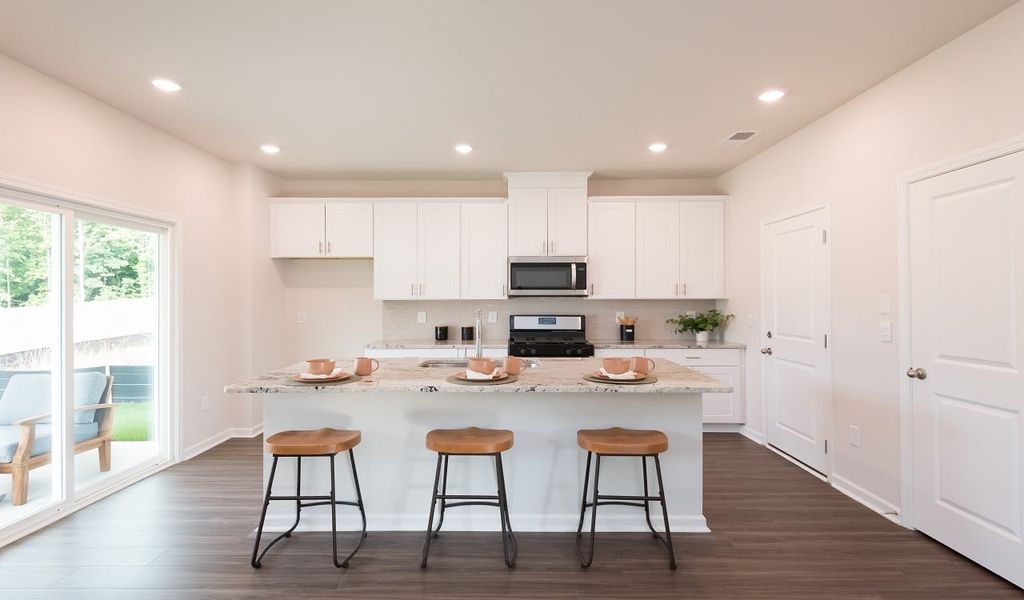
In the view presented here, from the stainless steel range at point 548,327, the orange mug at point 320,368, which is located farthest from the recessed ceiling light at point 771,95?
the orange mug at point 320,368

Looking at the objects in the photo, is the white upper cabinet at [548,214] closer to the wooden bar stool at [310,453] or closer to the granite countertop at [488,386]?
the granite countertop at [488,386]

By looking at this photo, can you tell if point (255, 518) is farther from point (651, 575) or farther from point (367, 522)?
point (651, 575)

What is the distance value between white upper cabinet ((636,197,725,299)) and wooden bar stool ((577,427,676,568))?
2649mm

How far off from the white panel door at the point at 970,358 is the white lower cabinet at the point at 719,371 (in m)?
1.89

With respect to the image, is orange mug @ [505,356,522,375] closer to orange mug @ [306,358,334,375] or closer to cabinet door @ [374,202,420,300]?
orange mug @ [306,358,334,375]

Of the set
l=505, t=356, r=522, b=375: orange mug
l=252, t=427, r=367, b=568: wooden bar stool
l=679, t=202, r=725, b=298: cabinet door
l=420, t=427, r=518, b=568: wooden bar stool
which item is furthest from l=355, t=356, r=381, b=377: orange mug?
l=679, t=202, r=725, b=298: cabinet door

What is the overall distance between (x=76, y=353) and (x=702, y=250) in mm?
5067

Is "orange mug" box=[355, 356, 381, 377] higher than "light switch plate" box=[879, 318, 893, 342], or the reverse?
"light switch plate" box=[879, 318, 893, 342]

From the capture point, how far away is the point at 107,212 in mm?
3203

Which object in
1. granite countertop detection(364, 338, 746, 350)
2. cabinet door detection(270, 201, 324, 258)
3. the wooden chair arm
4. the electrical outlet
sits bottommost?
the electrical outlet

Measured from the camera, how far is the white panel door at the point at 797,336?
339cm

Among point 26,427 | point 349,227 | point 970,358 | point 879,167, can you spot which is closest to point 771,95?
point 879,167

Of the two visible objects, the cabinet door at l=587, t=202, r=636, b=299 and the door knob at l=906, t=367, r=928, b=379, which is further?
the cabinet door at l=587, t=202, r=636, b=299

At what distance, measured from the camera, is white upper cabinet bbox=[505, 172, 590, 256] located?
15.6ft
